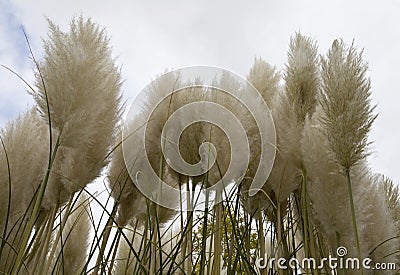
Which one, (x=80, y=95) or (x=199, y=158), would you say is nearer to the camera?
(x=80, y=95)

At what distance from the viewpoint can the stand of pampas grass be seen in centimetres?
172

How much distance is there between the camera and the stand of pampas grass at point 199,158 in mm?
1721

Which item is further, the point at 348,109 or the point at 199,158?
the point at 199,158

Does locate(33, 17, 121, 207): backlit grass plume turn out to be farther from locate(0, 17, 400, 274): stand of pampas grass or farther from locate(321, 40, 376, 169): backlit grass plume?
locate(321, 40, 376, 169): backlit grass plume

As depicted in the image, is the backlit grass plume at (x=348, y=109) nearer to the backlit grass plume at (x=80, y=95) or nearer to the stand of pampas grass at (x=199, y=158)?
the stand of pampas grass at (x=199, y=158)

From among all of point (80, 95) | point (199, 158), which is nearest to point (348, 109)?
point (199, 158)

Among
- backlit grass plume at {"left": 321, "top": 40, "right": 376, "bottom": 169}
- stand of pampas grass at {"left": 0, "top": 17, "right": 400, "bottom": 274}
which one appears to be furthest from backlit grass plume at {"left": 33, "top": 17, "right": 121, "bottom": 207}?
backlit grass plume at {"left": 321, "top": 40, "right": 376, "bottom": 169}

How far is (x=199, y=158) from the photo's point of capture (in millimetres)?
1978

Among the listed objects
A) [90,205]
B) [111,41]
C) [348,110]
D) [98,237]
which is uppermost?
[111,41]

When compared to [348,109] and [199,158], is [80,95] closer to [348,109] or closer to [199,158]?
[199,158]

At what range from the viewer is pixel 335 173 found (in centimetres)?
181

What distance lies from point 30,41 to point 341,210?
1.46 metres

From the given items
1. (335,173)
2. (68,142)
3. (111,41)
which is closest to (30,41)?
(111,41)

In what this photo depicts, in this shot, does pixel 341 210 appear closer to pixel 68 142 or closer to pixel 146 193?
pixel 146 193
